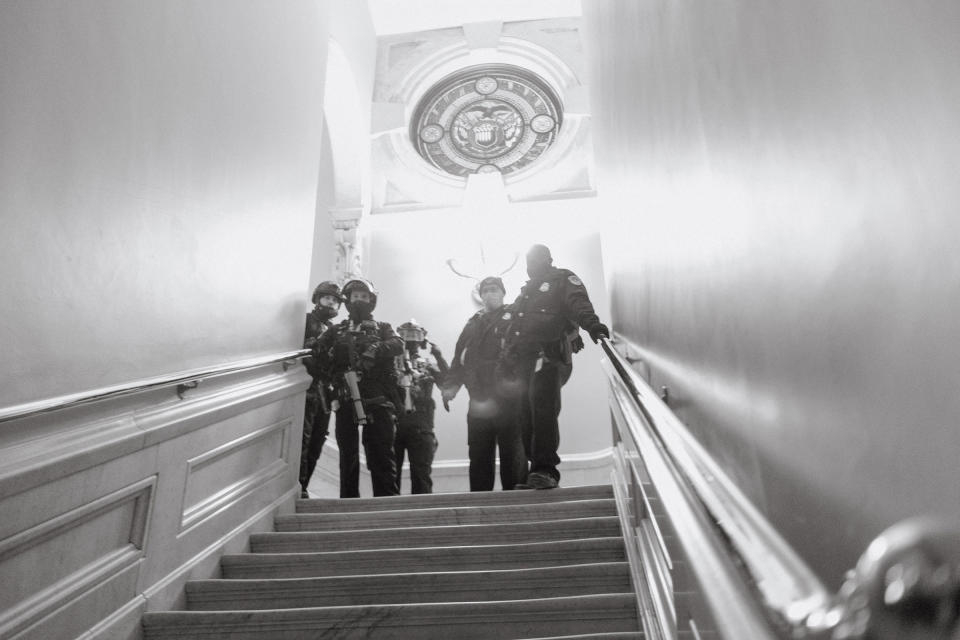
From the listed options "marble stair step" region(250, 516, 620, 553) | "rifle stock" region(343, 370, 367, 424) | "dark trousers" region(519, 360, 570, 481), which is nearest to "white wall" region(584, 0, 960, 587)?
"marble stair step" region(250, 516, 620, 553)

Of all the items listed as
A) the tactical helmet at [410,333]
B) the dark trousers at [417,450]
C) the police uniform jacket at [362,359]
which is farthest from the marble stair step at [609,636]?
the tactical helmet at [410,333]

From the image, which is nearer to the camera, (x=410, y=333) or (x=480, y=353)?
(x=480, y=353)

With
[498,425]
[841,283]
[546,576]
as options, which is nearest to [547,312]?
[498,425]

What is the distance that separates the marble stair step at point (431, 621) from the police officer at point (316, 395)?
2.21 m

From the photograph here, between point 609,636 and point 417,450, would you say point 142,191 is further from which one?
point 417,450

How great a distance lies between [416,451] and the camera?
18.8ft

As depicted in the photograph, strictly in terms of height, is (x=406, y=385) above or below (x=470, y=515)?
above

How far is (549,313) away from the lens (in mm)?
4164

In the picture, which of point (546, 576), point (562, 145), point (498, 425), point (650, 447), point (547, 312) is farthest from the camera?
point (562, 145)

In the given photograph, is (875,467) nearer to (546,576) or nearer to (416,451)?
(546,576)

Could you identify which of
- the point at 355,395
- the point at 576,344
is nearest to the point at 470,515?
the point at 576,344

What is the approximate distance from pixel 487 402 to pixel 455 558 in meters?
1.72

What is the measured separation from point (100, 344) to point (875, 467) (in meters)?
2.50

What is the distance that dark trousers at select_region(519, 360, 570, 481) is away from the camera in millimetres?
3947
